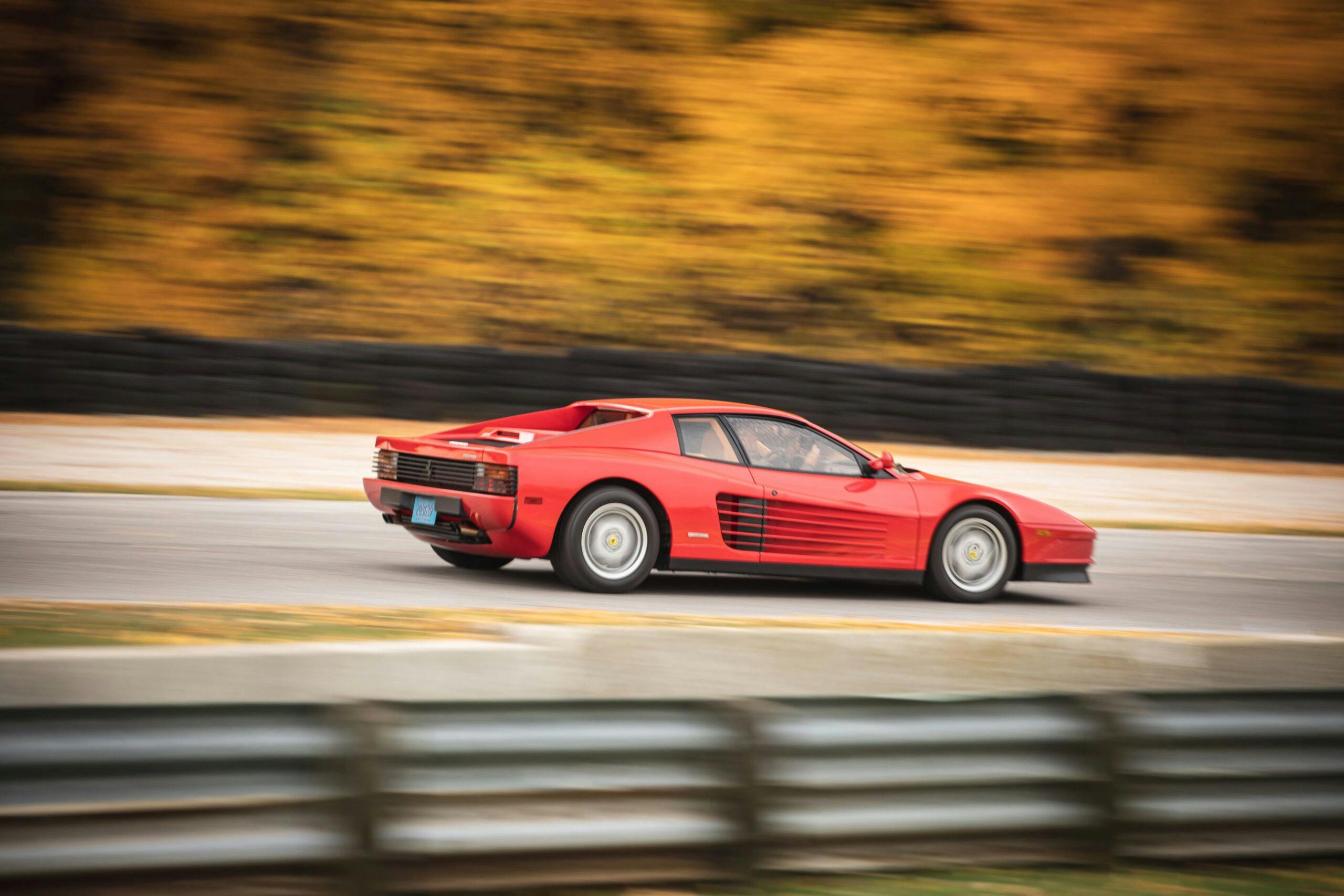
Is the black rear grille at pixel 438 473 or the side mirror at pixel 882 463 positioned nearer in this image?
the black rear grille at pixel 438 473

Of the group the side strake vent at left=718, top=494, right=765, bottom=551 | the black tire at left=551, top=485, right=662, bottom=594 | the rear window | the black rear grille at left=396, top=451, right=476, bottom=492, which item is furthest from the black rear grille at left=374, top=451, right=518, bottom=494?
the side strake vent at left=718, top=494, right=765, bottom=551

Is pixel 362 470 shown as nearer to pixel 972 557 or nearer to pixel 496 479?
pixel 496 479

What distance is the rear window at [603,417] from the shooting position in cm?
825

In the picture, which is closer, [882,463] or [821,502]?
[821,502]

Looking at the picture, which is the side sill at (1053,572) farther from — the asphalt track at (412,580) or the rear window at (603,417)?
the rear window at (603,417)

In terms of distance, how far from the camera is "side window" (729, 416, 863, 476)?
324 inches

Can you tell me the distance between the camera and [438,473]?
7.78 metres

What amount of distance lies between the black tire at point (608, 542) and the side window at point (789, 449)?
2.67ft

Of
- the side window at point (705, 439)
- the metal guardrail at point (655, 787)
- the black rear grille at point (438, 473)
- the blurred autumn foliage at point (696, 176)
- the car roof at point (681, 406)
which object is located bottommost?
the metal guardrail at point (655, 787)

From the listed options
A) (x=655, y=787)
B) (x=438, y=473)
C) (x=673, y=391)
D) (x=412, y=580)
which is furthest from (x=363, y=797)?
(x=673, y=391)

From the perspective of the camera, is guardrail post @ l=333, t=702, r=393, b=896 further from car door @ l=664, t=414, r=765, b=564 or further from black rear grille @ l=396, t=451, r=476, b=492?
car door @ l=664, t=414, r=765, b=564

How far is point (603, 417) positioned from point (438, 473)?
1.13 m

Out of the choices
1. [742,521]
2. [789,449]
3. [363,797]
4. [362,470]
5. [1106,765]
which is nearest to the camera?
[363,797]

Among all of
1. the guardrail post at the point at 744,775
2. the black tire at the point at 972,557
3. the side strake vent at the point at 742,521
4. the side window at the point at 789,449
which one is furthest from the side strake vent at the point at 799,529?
the guardrail post at the point at 744,775
